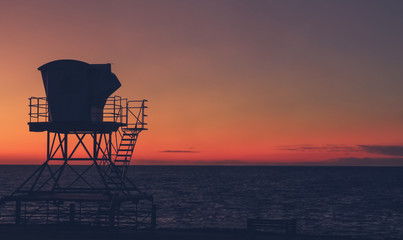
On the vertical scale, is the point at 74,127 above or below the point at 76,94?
below

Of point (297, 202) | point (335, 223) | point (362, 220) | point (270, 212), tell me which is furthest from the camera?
point (297, 202)

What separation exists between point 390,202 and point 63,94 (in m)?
78.3

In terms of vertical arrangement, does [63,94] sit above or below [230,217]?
above

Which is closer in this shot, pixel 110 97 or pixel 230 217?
pixel 110 97

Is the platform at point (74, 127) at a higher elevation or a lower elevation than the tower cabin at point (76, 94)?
lower

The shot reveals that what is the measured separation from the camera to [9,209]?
67688 mm

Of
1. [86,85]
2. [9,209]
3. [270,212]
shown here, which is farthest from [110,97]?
[270,212]

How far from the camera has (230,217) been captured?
6644cm

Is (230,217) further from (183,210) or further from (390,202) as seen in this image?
(390,202)

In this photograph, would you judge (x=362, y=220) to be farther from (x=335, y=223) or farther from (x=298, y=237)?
(x=298, y=237)

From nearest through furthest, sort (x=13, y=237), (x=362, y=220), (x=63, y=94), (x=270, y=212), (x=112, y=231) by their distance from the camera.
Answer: (x=13, y=237) < (x=112, y=231) < (x=63, y=94) < (x=362, y=220) < (x=270, y=212)

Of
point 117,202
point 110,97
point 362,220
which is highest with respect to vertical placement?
point 110,97

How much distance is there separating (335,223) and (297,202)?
30.8 meters

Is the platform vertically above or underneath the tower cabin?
underneath
